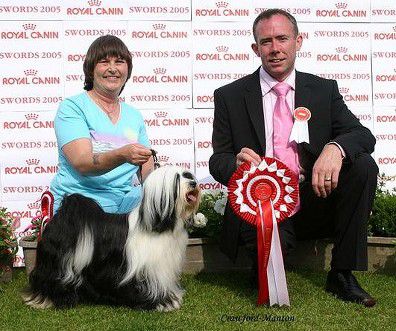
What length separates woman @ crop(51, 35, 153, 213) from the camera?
134 inches

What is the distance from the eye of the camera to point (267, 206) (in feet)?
10.6

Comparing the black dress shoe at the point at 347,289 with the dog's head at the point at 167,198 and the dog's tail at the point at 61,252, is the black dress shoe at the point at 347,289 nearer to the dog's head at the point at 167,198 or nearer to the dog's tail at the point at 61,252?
the dog's head at the point at 167,198

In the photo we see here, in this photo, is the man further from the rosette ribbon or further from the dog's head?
the rosette ribbon

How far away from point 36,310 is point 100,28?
2.60 meters

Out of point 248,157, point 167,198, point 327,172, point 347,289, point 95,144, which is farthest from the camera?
point 95,144

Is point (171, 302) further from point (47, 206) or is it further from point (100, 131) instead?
point (100, 131)

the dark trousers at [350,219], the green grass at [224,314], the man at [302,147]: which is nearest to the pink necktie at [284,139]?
the man at [302,147]

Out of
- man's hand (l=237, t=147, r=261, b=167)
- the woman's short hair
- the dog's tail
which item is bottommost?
the dog's tail

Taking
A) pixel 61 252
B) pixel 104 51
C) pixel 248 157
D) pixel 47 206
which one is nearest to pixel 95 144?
pixel 47 206

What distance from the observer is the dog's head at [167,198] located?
299cm

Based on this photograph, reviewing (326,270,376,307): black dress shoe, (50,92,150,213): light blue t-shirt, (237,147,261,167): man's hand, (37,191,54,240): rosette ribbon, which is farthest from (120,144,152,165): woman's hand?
(326,270,376,307): black dress shoe

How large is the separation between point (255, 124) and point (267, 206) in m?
0.55

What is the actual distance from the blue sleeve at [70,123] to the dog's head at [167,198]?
0.59 metres

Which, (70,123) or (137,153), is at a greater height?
(70,123)
